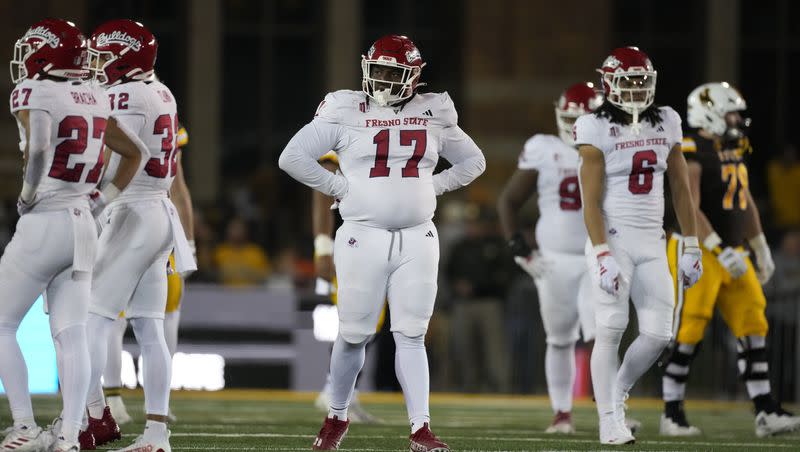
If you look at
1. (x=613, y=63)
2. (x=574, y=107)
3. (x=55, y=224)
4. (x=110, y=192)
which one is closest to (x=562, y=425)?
(x=574, y=107)

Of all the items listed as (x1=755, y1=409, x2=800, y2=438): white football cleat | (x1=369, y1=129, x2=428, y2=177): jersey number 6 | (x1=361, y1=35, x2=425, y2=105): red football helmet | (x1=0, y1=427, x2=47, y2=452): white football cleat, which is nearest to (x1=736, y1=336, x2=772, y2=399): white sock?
(x1=755, y1=409, x2=800, y2=438): white football cleat

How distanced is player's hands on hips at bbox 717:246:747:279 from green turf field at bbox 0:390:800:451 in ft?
2.79

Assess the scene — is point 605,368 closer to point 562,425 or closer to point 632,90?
point 562,425

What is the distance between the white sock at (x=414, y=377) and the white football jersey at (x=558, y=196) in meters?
1.96

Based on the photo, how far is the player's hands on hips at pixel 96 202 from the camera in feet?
20.1

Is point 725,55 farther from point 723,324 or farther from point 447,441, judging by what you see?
point 447,441

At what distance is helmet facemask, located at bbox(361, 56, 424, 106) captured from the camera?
6.47 meters

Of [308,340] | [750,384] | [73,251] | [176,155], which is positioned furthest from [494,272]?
[73,251]

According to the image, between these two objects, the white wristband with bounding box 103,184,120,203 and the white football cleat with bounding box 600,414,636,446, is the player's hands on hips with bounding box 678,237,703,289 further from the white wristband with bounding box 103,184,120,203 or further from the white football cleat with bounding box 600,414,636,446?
the white wristband with bounding box 103,184,120,203

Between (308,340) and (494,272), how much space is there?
1731 millimetres

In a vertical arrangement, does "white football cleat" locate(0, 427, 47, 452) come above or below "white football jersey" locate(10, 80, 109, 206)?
below

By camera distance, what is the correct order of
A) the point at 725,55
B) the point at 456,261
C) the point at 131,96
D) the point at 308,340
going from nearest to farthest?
the point at 131,96 < the point at 308,340 < the point at 456,261 < the point at 725,55

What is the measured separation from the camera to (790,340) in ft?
39.5

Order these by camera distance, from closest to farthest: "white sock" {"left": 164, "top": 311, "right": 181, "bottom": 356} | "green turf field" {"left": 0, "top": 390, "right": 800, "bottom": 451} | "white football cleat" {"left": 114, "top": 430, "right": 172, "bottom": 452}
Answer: "white football cleat" {"left": 114, "top": 430, "right": 172, "bottom": 452}, "green turf field" {"left": 0, "top": 390, "right": 800, "bottom": 451}, "white sock" {"left": 164, "top": 311, "right": 181, "bottom": 356}
